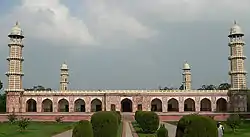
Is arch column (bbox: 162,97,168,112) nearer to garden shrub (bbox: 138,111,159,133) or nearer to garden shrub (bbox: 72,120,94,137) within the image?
garden shrub (bbox: 138,111,159,133)

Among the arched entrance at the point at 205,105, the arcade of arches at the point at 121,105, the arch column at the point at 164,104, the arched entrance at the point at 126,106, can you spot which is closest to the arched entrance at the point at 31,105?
the arcade of arches at the point at 121,105

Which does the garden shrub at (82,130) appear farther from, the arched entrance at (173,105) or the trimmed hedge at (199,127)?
the arched entrance at (173,105)

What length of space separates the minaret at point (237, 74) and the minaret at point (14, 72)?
72.2ft

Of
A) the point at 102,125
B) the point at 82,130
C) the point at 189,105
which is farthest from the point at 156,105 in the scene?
the point at 82,130

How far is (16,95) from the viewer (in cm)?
3959

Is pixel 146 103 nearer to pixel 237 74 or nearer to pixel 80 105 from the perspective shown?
pixel 80 105

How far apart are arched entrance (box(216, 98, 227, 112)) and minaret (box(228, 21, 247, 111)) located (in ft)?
8.33

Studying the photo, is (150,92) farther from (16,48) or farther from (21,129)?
(21,129)

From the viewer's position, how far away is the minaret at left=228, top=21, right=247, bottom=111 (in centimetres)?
3875

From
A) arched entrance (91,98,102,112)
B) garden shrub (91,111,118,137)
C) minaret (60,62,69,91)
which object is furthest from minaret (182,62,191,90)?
garden shrub (91,111,118,137)

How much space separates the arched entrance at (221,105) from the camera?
1683 inches

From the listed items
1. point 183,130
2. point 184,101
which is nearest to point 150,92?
point 184,101

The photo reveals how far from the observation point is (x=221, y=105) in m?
43.8

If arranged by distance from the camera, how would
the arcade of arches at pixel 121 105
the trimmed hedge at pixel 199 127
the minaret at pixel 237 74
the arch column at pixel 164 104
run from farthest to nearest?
the arcade of arches at pixel 121 105, the arch column at pixel 164 104, the minaret at pixel 237 74, the trimmed hedge at pixel 199 127
